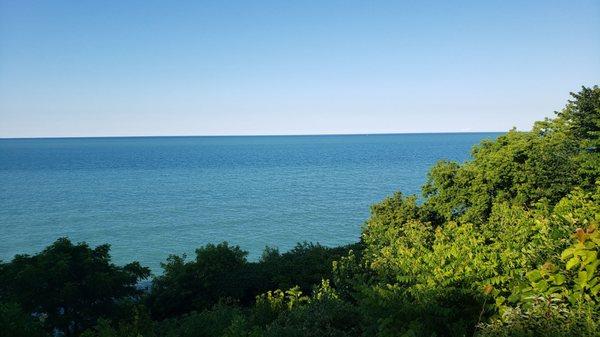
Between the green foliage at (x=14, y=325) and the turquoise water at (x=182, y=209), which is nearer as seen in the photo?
the green foliage at (x=14, y=325)

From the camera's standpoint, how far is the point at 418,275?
9789mm

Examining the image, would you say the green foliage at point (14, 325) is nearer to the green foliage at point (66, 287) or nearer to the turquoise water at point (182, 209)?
the green foliage at point (66, 287)

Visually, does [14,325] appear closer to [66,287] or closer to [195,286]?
[66,287]

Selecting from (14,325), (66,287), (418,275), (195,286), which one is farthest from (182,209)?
(418,275)

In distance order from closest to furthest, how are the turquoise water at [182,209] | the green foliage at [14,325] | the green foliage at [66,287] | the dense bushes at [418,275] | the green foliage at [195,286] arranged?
the dense bushes at [418,275], the green foliage at [14,325], the green foliage at [66,287], the green foliage at [195,286], the turquoise water at [182,209]

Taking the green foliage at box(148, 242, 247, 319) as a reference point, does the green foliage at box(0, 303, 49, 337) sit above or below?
above

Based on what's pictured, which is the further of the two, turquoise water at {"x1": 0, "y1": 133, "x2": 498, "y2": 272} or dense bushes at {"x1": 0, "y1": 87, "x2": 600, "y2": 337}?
turquoise water at {"x1": 0, "y1": 133, "x2": 498, "y2": 272}

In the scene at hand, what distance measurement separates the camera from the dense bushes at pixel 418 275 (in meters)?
6.30

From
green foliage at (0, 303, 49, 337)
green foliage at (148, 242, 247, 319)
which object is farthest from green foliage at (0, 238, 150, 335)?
green foliage at (0, 303, 49, 337)

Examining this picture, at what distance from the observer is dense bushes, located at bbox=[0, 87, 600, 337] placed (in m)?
6.30

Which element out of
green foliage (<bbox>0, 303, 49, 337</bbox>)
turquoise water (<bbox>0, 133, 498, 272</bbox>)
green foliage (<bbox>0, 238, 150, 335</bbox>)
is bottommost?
turquoise water (<bbox>0, 133, 498, 272</bbox>)

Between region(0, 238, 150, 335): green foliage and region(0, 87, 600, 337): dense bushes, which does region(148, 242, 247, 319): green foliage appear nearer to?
region(0, 87, 600, 337): dense bushes

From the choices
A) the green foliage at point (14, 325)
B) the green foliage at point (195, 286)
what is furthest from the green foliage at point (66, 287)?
the green foliage at point (14, 325)

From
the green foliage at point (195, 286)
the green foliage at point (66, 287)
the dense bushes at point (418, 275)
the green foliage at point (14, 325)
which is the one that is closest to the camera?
the dense bushes at point (418, 275)
